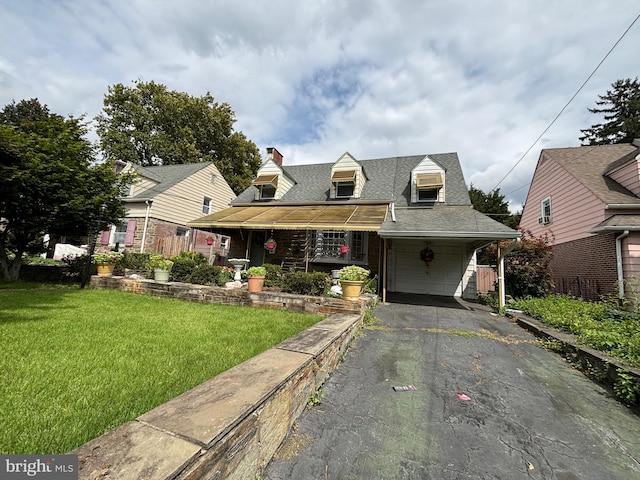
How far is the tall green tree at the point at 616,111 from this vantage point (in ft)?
73.5

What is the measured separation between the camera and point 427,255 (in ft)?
37.8

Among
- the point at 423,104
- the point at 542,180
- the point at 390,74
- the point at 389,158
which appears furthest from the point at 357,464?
the point at 542,180

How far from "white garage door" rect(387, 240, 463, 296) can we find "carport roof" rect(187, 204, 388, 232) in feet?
7.73

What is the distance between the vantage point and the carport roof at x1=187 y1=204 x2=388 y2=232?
30.6ft

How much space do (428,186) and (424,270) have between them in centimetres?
377

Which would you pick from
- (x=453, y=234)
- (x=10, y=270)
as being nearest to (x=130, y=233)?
(x=10, y=270)

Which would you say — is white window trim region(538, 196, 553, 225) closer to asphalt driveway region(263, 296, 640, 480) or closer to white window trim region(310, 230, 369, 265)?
white window trim region(310, 230, 369, 265)

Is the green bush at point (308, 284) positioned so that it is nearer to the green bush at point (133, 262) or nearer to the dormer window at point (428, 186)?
the green bush at point (133, 262)

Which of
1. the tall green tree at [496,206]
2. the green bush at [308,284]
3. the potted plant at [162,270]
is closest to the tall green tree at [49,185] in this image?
the potted plant at [162,270]

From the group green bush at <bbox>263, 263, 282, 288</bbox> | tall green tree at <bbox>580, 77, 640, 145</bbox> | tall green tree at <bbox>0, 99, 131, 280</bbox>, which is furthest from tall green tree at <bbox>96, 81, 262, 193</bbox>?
tall green tree at <bbox>580, 77, 640, 145</bbox>

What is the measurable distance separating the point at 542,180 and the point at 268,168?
582 inches

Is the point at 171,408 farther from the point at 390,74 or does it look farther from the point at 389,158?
the point at 389,158

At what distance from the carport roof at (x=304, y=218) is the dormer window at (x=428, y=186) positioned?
1.74m

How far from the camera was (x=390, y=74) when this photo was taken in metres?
8.96
